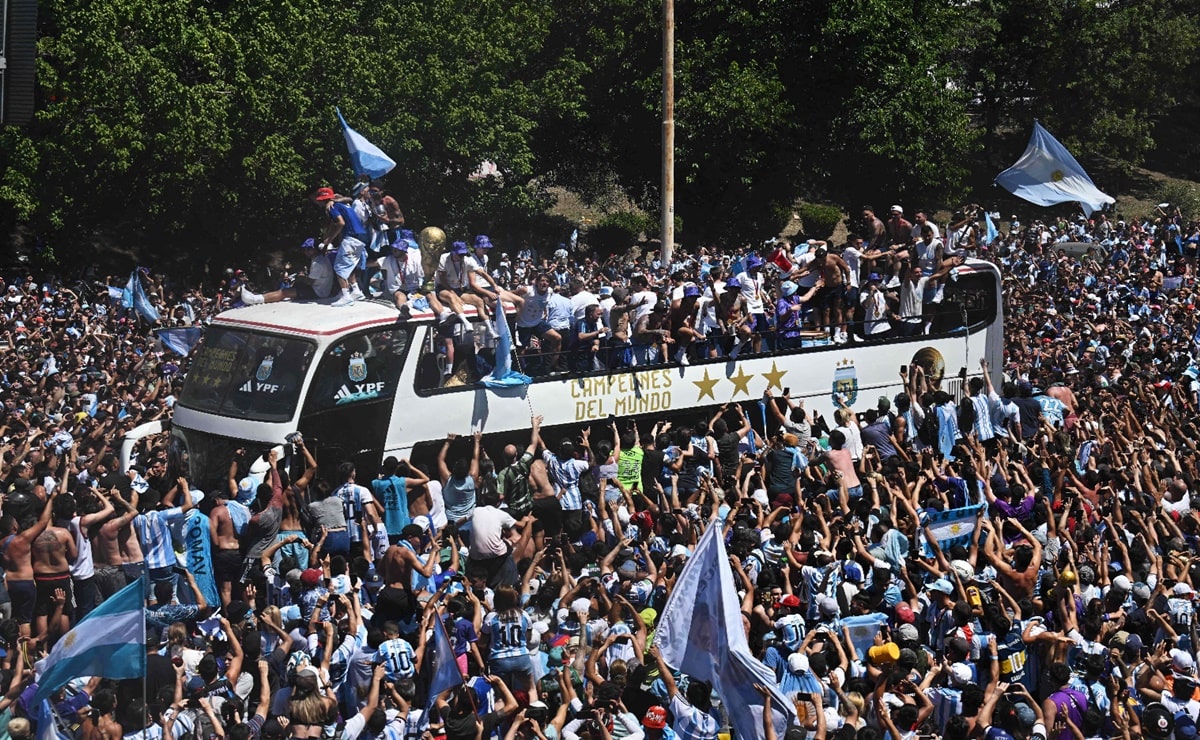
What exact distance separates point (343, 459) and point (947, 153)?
89.9 ft

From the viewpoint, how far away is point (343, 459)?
12.7 meters

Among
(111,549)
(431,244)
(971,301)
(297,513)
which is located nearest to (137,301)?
(431,244)

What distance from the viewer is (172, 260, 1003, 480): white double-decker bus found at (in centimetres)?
1266

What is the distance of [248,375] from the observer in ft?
42.2

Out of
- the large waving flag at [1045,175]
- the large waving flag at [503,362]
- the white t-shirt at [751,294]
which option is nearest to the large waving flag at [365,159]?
the large waving flag at [503,362]

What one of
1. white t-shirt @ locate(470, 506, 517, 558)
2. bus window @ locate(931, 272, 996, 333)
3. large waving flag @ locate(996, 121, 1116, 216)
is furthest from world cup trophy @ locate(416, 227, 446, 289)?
large waving flag @ locate(996, 121, 1116, 216)

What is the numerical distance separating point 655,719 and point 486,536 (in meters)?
3.34

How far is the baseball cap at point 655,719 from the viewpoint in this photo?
8.40m

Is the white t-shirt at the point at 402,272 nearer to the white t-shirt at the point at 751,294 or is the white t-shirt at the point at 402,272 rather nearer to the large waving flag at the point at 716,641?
the white t-shirt at the point at 751,294

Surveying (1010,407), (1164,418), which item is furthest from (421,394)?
(1164,418)

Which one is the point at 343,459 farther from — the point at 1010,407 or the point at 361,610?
the point at 1010,407

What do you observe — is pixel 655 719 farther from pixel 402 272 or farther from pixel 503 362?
pixel 402 272

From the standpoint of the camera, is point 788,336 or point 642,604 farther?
point 788,336

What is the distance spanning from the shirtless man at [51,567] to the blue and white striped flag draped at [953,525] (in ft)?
20.1
